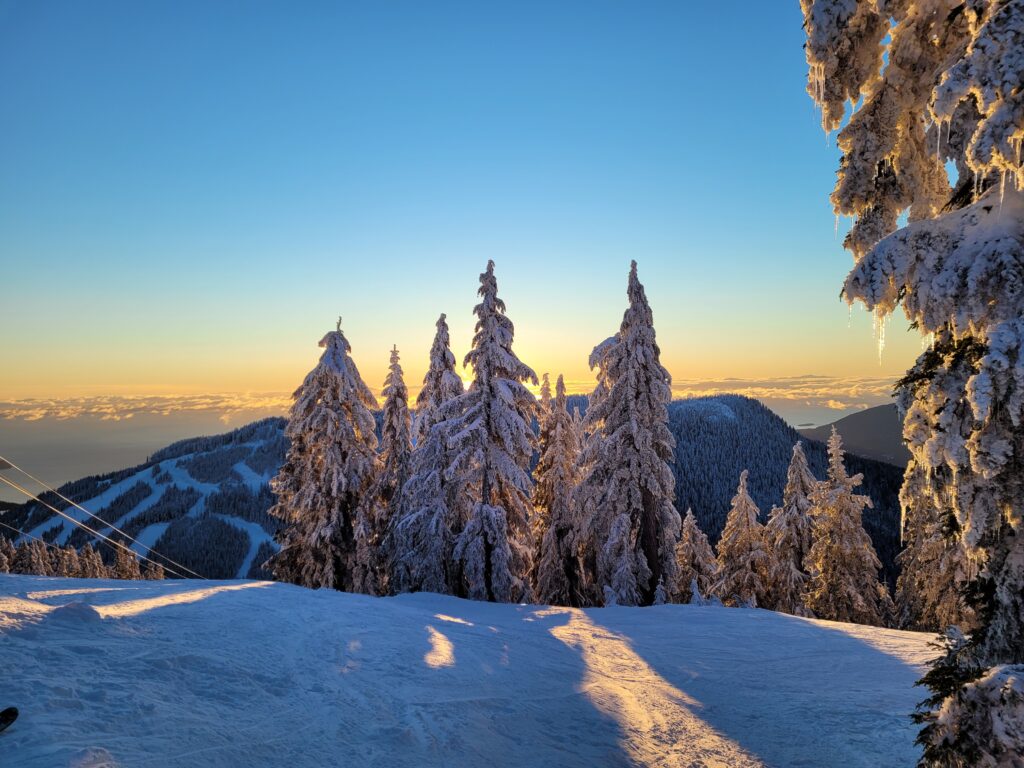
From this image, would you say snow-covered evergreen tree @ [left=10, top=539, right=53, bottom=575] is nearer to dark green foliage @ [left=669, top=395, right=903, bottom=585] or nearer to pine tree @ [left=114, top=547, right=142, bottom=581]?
pine tree @ [left=114, top=547, right=142, bottom=581]

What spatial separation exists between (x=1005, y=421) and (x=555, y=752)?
17.2 ft

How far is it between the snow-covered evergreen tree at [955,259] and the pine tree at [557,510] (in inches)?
761

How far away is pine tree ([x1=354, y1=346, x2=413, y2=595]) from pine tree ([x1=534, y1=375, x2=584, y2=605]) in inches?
268

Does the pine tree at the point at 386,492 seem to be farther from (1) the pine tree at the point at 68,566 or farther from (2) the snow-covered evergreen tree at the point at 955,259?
(1) the pine tree at the point at 68,566

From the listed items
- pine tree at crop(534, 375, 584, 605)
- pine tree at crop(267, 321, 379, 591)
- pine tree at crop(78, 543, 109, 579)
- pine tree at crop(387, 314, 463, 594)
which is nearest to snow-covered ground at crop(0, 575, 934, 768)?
pine tree at crop(387, 314, 463, 594)

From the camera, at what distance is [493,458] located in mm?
20484

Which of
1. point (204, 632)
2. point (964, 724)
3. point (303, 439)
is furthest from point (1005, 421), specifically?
point (303, 439)

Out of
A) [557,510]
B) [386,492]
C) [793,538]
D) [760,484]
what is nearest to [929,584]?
[793,538]

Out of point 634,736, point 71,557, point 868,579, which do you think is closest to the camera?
point 634,736

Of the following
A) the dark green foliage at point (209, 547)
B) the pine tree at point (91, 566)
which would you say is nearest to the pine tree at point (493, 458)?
the pine tree at point (91, 566)

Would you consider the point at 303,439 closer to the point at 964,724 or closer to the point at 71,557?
the point at 964,724

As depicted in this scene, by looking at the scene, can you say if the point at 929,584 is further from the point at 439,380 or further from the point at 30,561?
the point at 30,561

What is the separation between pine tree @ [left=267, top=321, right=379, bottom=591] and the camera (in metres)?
23.2

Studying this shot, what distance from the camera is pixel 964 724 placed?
3.71 meters
